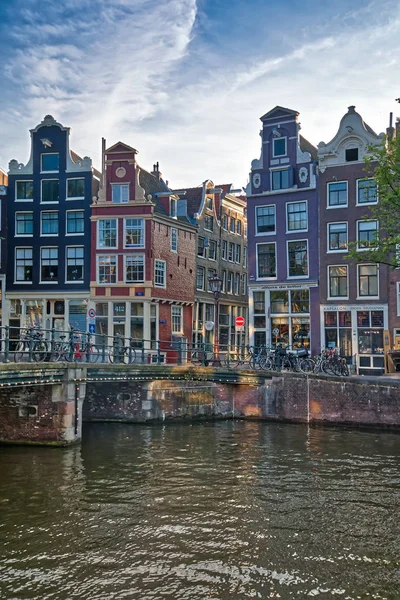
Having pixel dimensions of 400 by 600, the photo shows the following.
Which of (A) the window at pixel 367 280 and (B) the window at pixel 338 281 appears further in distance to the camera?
(B) the window at pixel 338 281

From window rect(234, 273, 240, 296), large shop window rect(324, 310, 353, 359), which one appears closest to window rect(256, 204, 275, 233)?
large shop window rect(324, 310, 353, 359)

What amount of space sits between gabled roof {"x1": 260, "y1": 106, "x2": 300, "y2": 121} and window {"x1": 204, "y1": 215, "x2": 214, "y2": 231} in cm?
932

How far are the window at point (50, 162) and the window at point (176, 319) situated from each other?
1195 centimetres

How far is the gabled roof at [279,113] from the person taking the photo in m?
37.5

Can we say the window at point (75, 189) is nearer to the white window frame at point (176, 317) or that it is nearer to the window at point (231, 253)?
the white window frame at point (176, 317)

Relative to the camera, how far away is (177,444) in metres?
22.9

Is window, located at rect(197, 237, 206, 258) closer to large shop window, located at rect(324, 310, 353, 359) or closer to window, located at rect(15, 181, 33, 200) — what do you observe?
window, located at rect(15, 181, 33, 200)

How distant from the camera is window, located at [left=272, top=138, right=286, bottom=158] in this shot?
A: 37.9 meters

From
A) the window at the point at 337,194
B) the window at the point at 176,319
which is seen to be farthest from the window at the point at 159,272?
the window at the point at 337,194

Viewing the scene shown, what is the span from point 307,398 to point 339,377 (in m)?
1.83

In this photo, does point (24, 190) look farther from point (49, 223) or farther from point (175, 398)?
point (175, 398)

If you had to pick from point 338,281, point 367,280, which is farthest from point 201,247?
point 367,280

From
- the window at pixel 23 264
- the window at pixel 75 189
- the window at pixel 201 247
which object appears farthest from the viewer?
the window at pixel 201 247

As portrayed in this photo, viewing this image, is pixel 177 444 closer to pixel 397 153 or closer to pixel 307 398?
pixel 307 398
